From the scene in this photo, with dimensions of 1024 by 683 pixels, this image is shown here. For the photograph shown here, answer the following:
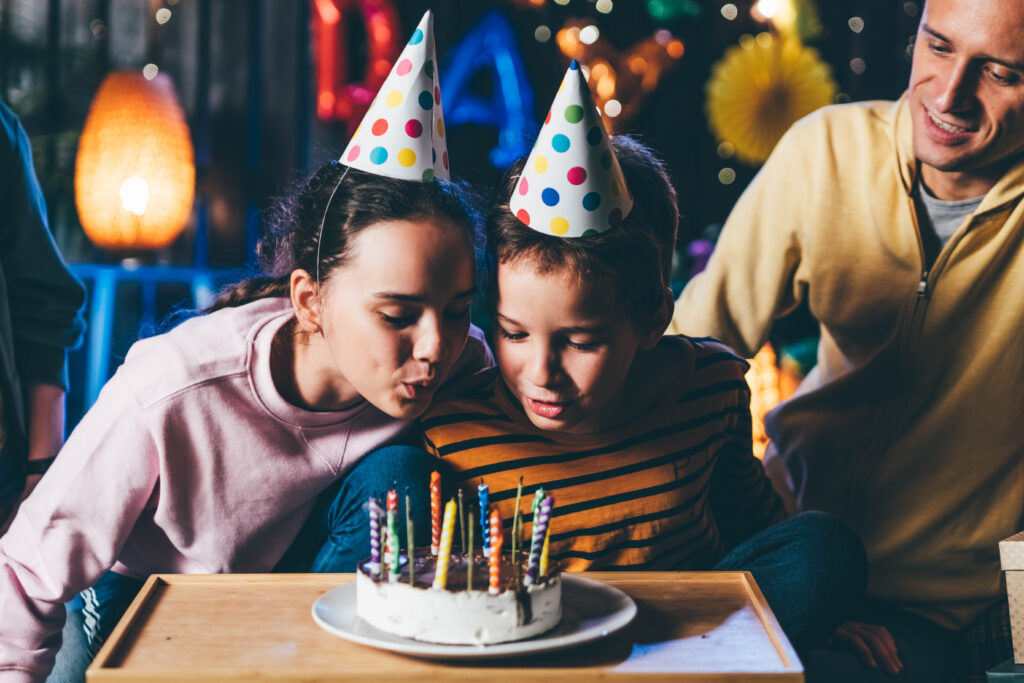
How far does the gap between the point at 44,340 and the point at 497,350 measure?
79 centimetres

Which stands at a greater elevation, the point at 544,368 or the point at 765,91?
the point at 765,91

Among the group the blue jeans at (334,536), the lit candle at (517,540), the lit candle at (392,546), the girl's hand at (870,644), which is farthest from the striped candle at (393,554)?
the girl's hand at (870,644)

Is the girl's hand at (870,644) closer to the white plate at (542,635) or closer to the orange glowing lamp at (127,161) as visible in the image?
the white plate at (542,635)

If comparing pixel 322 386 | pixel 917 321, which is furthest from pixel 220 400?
pixel 917 321

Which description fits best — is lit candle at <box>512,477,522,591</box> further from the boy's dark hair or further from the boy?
the boy's dark hair

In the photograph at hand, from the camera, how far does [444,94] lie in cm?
325

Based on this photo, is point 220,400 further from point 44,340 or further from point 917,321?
point 917,321

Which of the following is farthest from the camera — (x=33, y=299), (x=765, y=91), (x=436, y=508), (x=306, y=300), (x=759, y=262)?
(x=765, y=91)

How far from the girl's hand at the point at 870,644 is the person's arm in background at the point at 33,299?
48.7 inches

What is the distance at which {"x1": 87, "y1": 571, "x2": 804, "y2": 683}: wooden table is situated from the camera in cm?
90

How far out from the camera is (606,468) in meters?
1.34

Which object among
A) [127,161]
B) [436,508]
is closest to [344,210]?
[436,508]

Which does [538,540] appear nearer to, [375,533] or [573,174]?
[375,533]

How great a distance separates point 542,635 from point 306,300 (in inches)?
22.5
